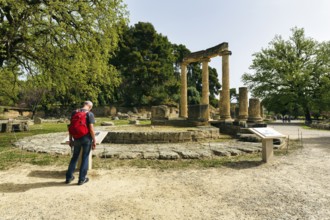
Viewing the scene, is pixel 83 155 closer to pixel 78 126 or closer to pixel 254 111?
pixel 78 126

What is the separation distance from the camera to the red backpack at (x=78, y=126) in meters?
4.41

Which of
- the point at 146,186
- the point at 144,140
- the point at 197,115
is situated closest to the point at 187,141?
the point at 144,140

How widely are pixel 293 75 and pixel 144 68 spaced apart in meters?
21.9

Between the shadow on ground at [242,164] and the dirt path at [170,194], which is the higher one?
the shadow on ground at [242,164]

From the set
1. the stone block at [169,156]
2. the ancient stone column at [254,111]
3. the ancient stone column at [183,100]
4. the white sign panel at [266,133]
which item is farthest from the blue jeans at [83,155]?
the ancient stone column at [183,100]

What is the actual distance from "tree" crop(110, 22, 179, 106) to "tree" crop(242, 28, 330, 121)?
48.6 feet

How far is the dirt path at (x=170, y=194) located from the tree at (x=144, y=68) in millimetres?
33312

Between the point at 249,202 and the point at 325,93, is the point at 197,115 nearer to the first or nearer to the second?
the point at 249,202

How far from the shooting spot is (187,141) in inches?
394

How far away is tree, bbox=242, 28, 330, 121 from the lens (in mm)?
27797

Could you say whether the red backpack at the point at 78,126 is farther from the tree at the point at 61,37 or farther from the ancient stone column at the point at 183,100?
the ancient stone column at the point at 183,100

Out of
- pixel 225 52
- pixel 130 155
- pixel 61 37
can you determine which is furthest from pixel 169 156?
pixel 225 52

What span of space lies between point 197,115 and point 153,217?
11.8 metres

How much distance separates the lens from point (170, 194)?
12.5ft
